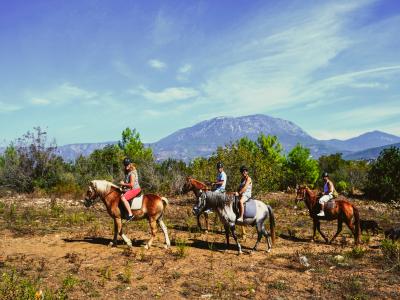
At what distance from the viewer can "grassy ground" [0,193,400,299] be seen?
328 inches

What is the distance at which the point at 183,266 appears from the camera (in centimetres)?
1010

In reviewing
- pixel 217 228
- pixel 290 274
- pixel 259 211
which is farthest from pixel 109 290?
pixel 217 228

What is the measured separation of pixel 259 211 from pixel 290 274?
2469 mm

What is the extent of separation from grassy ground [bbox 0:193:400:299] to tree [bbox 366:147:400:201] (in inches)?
525

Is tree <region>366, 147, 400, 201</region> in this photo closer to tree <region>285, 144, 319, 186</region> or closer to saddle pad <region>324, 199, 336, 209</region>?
tree <region>285, 144, 319, 186</region>

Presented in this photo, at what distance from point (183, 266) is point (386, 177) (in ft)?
72.5

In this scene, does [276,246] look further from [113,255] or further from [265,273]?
[113,255]

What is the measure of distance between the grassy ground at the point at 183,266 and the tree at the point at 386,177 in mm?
13342

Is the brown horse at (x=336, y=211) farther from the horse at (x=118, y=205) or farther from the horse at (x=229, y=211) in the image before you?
the horse at (x=118, y=205)

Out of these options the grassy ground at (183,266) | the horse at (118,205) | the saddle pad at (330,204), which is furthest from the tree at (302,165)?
the horse at (118,205)

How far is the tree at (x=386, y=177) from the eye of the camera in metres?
26.9

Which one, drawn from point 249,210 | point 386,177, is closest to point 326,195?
point 249,210

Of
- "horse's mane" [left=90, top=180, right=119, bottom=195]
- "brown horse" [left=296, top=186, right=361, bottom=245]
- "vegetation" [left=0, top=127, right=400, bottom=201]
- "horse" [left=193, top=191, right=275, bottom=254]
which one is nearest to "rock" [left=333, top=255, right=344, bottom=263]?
"horse" [left=193, top=191, right=275, bottom=254]

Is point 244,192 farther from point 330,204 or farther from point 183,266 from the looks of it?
point 330,204
